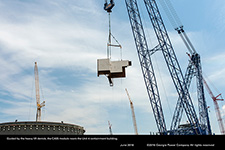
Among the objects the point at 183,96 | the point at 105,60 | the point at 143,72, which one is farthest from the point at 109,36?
the point at 183,96

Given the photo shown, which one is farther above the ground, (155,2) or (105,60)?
(155,2)

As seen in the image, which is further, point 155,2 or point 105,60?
point 155,2

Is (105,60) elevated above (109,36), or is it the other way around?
(109,36)

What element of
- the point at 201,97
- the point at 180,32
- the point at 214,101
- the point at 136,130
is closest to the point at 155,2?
the point at 180,32

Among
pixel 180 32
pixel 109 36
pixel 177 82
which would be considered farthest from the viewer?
pixel 180 32

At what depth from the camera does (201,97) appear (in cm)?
8644

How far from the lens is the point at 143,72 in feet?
204
